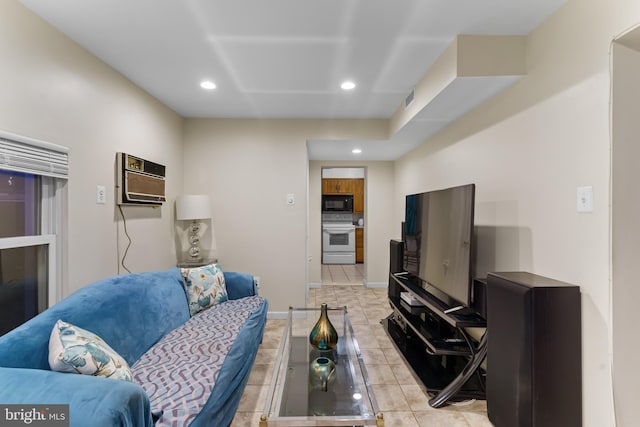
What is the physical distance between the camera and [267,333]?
11.0 ft

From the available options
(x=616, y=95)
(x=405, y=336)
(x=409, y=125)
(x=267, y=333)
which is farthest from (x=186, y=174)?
(x=616, y=95)

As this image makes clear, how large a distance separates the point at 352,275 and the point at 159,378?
5.17 meters

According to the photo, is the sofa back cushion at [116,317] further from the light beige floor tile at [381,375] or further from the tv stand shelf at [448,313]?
the tv stand shelf at [448,313]

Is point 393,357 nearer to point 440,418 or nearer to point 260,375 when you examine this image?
point 440,418

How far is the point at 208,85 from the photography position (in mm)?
2818

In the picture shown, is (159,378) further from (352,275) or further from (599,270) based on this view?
(352,275)

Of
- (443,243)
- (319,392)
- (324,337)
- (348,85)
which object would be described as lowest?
(319,392)

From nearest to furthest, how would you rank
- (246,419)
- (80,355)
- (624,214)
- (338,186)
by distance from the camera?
(80,355) → (624,214) → (246,419) → (338,186)

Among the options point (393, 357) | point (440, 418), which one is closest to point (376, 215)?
point (393, 357)

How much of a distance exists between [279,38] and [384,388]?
2.57 m

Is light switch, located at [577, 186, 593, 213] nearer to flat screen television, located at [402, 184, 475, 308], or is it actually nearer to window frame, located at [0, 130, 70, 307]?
flat screen television, located at [402, 184, 475, 308]

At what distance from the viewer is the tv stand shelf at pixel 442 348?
208cm

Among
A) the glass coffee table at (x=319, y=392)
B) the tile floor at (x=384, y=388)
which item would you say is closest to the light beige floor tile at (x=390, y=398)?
the tile floor at (x=384, y=388)

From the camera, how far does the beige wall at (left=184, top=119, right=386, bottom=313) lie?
3.85m
